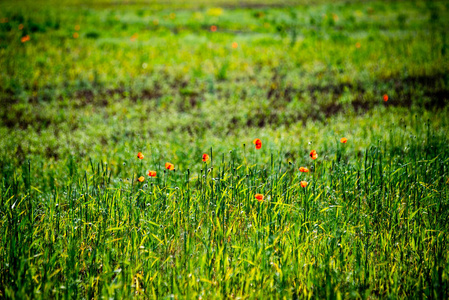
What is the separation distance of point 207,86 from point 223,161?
4.30m

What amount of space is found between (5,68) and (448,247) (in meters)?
10.1

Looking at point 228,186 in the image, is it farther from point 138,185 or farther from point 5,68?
point 5,68

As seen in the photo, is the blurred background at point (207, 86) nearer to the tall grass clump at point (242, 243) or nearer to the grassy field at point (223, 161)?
the grassy field at point (223, 161)

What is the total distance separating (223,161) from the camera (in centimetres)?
436

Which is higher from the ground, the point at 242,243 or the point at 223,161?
the point at 223,161

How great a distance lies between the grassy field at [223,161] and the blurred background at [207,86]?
0.05 meters

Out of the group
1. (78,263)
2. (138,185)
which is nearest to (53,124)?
(138,185)

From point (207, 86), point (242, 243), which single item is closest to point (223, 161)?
point (242, 243)

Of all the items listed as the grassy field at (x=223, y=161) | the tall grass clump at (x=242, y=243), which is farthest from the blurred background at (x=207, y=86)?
the tall grass clump at (x=242, y=243)

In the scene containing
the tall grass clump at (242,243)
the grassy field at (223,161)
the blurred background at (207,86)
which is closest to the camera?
the tall grass clump at (242,243)

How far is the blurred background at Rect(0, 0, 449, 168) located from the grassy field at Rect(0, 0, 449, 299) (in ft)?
0.17

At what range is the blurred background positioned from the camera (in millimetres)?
5664

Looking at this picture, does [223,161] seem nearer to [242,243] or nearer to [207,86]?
[242,243]

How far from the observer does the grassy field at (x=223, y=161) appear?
2668 mm
